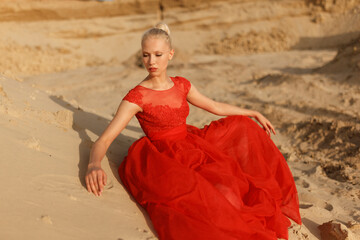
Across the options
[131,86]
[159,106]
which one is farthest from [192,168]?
[131,86]

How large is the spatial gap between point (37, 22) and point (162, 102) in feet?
35.7

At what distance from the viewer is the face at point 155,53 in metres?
2.08

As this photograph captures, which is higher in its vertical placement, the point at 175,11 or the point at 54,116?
the point at 175,11

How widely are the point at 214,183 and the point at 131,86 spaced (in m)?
5.02

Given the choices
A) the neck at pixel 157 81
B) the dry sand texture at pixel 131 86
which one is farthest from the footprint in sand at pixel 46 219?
the neck at pixel 157 81

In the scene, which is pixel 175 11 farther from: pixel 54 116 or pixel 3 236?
pixel 3 236

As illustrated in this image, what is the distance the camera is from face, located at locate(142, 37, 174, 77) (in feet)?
6.82

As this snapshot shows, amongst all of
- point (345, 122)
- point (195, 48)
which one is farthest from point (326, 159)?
point (195, 48)

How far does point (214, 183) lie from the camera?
6.38 feet

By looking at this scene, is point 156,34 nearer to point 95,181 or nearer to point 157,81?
point 157,81

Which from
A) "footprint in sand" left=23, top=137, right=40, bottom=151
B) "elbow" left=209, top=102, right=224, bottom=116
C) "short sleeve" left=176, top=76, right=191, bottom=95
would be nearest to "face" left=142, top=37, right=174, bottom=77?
"short sleeve" left=176, top=76, right=191, bottom=95

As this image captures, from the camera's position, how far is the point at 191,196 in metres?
1.79

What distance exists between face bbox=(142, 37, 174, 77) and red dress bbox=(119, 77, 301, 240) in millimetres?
158

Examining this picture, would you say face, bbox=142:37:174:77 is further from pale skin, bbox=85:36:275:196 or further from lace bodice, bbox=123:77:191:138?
lace bodice, bbox=123:77:191:138
